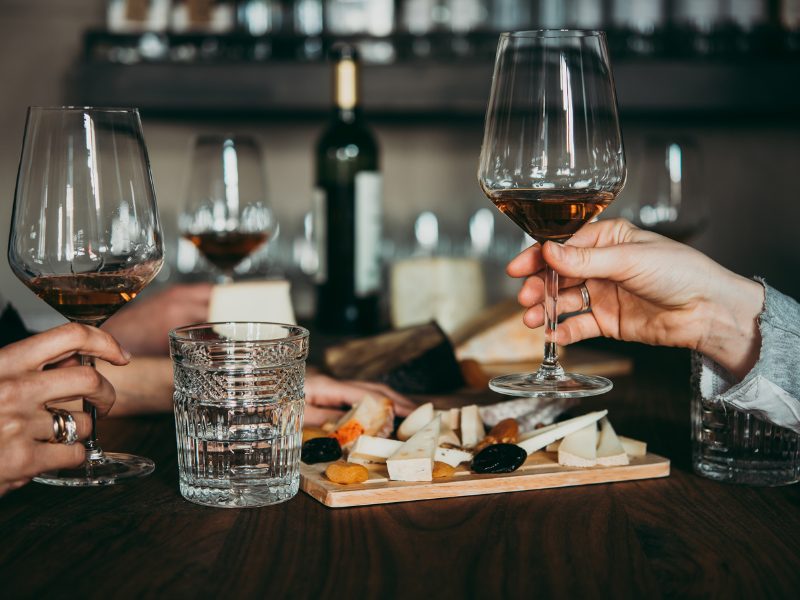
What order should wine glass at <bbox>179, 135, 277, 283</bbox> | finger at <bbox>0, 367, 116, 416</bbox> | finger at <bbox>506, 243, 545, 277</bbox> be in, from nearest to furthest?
finger at <bbox>0, 367, 116, 416</bbox>, finger at <bbox>506, 243, 545, 277</bbox>, wine glass at <bbox>179, 135, 277, 283</bbox>

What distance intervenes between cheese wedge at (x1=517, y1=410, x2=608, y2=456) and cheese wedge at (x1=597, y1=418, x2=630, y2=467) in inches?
0.8

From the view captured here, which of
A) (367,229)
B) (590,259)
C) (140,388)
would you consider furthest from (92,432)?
(367,229)

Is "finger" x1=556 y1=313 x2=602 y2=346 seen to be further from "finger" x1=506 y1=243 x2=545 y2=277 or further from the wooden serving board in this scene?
the wooden serving board

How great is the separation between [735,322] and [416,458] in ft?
1.13

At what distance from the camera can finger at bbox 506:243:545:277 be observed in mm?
1053

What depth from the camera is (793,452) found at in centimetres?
91

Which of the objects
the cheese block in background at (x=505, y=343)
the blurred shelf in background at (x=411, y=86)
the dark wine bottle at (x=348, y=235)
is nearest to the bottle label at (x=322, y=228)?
the dark wine bottle at (x=348, y=235)

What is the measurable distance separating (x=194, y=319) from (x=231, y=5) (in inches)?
47.8

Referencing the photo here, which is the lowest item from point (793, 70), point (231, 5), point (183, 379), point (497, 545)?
point (497, 545)

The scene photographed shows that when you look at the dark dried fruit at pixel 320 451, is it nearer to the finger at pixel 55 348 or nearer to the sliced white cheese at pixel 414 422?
the sliced white cheese at pixel 414 422

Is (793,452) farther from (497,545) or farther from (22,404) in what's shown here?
(22,404)

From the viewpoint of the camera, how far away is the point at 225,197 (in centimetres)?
170

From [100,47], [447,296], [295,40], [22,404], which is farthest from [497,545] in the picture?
[100,47]

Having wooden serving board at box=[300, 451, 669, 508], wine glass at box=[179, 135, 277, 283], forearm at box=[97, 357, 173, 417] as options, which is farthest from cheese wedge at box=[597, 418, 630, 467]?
wine glass at box=[179, 135, 277, 283]
